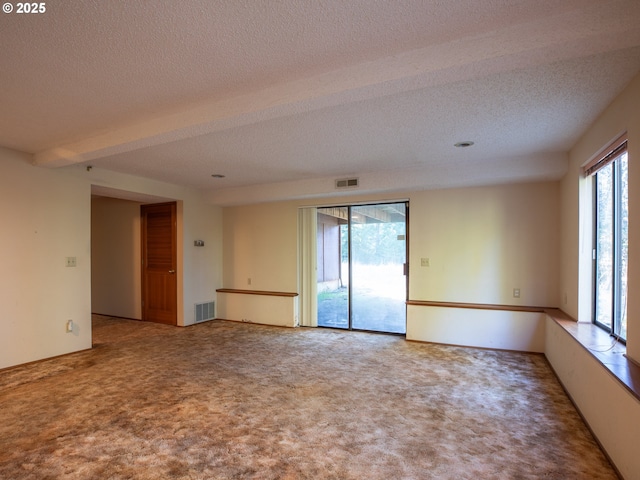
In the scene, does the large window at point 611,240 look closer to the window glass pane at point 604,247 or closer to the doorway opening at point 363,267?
the window glass pane at point 604,247

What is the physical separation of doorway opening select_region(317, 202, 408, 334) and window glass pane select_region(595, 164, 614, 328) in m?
2.39

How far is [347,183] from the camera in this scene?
5.00 m

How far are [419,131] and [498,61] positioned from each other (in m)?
1.42

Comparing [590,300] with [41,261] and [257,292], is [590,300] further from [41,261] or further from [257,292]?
[41,261]

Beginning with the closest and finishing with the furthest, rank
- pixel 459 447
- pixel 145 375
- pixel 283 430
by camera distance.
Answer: pixel 459 447 < pixel 283 430 < pixel 145 375

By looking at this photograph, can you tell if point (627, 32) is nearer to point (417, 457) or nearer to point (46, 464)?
point (417, 457)

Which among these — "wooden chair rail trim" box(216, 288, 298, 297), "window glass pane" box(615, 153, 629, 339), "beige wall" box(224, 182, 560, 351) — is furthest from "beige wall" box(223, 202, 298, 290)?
"window glass pane" box(615, 153, 629, 339)

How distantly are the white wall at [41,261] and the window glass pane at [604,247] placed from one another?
5.84m

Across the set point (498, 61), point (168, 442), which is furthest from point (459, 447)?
A: point (498, 61)

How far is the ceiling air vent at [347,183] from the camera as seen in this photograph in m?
4.96

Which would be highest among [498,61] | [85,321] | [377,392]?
[498,61]

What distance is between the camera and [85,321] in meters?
4.43

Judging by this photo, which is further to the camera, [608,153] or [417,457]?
[608,153]

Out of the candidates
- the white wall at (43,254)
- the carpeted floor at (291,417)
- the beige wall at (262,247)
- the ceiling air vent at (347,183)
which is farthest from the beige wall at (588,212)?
the white wall at (43,254)
